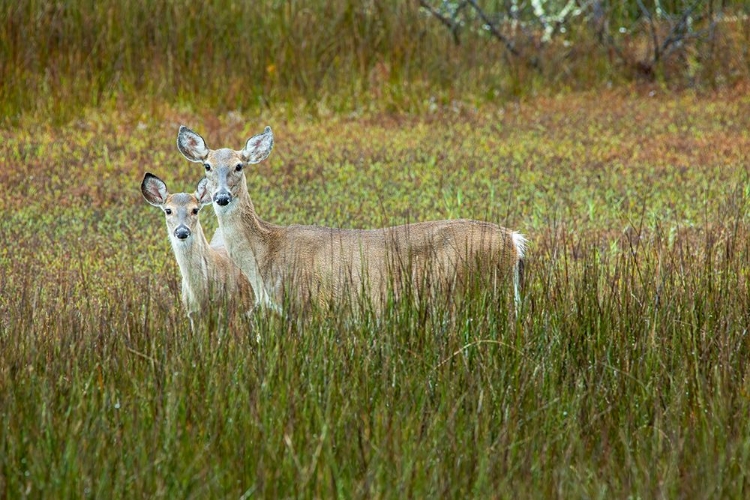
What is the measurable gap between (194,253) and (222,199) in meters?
0.42

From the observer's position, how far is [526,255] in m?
7.05

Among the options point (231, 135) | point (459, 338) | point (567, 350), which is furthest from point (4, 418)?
point (231, 135)

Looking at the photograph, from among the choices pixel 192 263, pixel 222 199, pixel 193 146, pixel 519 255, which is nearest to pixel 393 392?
pixel 519 255

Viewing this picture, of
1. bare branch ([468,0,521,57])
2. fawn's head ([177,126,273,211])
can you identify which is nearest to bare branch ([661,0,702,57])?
bare branch ([468,0,521,57])

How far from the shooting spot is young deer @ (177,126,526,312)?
7062 millimetres

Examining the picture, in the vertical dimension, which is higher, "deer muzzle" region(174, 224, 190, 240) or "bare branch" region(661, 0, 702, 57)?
"bare branch" region(661, 0, 702, 57)

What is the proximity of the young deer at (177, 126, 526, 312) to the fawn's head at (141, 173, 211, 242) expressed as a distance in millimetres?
181

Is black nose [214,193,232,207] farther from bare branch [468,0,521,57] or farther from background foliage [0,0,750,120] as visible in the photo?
bare branch [468,0,521,57]

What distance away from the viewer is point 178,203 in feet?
25.8

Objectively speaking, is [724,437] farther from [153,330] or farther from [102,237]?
[102,237]

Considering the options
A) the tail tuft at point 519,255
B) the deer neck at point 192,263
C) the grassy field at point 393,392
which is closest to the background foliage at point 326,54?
the grassy field at point 393,392

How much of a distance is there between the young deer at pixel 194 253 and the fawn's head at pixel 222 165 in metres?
0.18

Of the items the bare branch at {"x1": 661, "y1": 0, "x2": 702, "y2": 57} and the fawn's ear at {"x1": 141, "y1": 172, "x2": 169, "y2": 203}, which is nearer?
the fawn's ear at {"x1": 141, "y1": 172, "x2": 169, "y2": 203}

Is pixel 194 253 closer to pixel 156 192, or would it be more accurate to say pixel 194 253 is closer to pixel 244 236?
pixel 244 236
